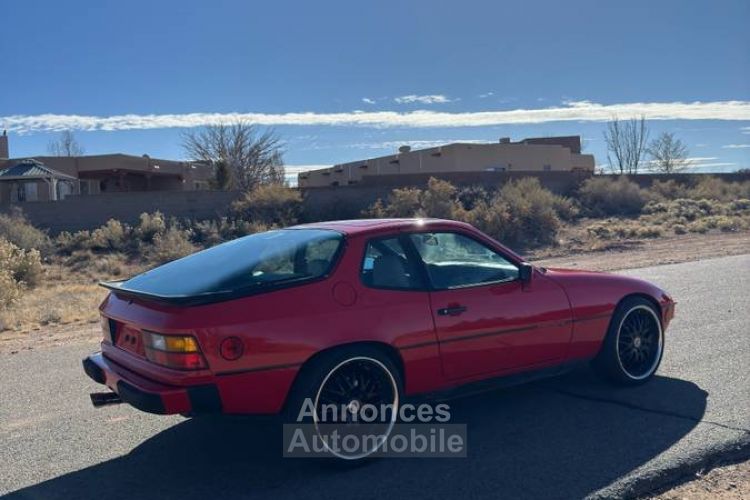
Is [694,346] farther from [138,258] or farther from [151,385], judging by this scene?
[138,258]

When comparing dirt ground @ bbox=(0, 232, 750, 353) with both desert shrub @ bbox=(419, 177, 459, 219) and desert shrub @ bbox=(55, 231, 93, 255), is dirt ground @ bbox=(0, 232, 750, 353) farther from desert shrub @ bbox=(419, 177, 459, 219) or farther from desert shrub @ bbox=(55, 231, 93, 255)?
desert shrub @ bbox=(419, 177, 459, 219)

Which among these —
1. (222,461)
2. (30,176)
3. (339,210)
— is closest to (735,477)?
(222,461)

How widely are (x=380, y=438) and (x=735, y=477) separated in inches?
84.7

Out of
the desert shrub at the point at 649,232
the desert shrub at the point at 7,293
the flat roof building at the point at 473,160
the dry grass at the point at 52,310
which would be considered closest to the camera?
the dry grass at the point at 52,310

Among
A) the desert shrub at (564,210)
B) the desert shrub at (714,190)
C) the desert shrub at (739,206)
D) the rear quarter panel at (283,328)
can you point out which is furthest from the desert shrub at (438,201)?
the rear quarter panel at (283,328)

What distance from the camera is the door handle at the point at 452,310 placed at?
196 inches

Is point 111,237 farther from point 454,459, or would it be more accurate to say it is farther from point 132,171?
point 132,171

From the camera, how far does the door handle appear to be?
4980 millimetres

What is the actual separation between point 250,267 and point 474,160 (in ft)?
157

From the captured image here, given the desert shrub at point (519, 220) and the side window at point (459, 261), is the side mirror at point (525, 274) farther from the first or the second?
the desert shrub at point (519, 220)

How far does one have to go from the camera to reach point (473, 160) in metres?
51.4

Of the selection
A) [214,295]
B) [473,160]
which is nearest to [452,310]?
[214,295]

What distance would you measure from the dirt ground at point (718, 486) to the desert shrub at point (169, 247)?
20255 mm

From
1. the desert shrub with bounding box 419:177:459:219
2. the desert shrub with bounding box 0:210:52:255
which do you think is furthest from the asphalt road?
the desert shrub with bounding box 419:177:459:219
